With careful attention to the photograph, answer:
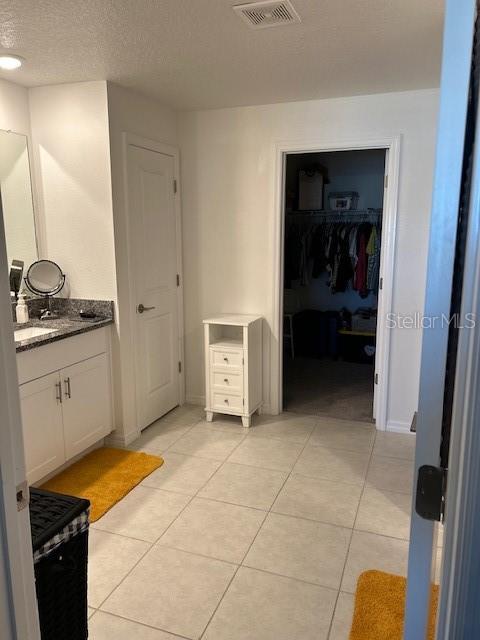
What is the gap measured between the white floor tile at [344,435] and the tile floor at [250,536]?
1cm

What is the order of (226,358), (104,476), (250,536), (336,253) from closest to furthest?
(250,536) < (104,476) < (226,358) < (336,253)

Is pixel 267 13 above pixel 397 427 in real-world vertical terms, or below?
above

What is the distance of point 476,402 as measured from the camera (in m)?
0.59

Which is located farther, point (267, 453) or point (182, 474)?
point (267, 453)

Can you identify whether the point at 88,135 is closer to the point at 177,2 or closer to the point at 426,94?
the point at 177,2

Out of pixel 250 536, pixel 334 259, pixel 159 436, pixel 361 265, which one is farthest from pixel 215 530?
pixel 334 259

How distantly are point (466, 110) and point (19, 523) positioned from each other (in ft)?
3.36

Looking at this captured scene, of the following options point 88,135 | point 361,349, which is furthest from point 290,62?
point 361,349

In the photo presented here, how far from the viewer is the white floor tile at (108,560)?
6.75 ft

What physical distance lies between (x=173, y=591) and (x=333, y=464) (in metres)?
1.43

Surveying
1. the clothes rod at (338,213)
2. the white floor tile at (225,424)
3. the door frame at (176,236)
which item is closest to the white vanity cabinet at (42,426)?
the door frame at (176,236)

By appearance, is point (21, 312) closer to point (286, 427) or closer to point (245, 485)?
point (245, 485)

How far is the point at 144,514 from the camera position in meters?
2.59

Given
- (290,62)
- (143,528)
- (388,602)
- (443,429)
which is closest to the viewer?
(443,429)
